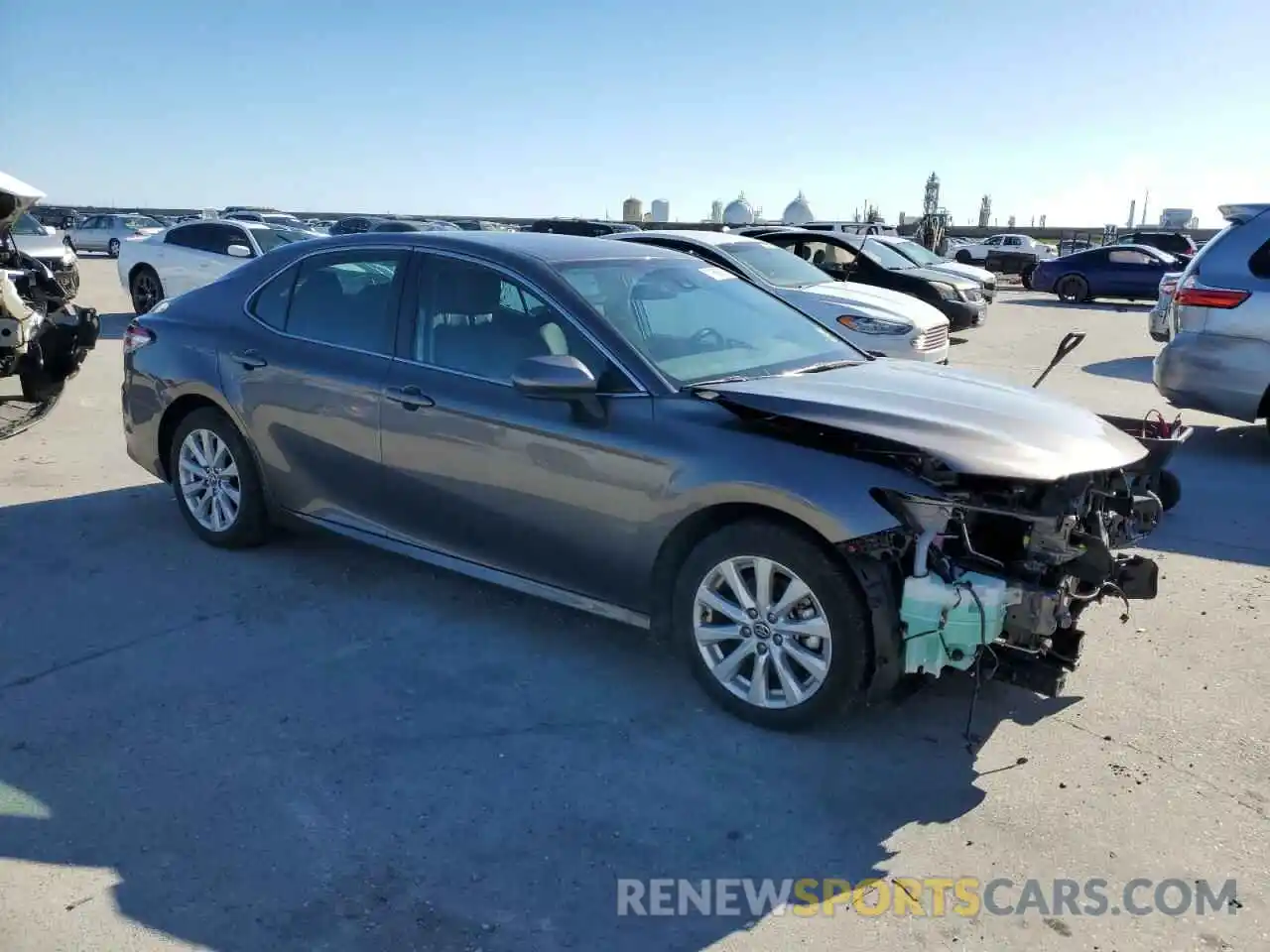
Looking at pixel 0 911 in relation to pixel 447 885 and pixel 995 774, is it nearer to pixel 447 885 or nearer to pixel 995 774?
pixel 447 885

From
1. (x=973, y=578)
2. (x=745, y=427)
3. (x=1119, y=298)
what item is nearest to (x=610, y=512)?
(x=745, y=427)

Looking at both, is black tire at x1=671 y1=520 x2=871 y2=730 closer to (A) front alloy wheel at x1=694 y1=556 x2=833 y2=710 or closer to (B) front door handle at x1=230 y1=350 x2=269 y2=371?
(A) front alloy wheel at x1=694 y1=556 x2=833 y2=710

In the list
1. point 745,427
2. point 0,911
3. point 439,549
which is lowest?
point 0,911

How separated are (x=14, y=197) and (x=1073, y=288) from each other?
24.1 m

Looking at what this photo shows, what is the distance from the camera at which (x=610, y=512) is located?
4012 millimetres

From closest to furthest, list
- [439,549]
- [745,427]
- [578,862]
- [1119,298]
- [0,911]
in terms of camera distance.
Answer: [0,911], [578,862], [745,427], [439,549], [1119,298]

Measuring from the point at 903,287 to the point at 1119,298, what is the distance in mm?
14254

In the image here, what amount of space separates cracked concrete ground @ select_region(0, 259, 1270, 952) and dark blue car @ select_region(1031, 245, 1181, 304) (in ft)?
72.8

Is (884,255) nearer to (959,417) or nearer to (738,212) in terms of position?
(959,417)

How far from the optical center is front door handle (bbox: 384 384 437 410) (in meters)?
4.49

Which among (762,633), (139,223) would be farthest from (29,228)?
(139,223)

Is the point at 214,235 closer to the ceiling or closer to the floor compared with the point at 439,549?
closer to the ceiling

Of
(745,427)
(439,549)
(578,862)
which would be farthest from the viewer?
(439,549)

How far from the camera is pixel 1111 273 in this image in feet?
82.8
